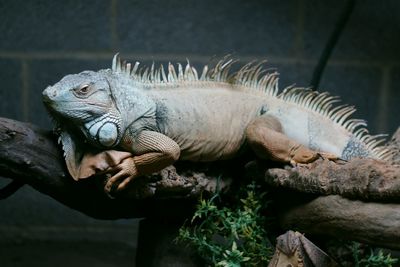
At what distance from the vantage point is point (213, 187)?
294cm

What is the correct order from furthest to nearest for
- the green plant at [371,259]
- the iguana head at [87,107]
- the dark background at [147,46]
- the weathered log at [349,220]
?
the dark background at [147,46], the green plant at [371,259], the iguana head at [87,107], the weathered log at [349,220]

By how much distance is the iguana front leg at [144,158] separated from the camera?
2531 mm

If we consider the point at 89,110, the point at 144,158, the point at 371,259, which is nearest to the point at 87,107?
the point at 89,110

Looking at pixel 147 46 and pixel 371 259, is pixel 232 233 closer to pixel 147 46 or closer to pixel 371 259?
pixel 371 259

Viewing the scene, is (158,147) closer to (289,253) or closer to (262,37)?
(289,253)

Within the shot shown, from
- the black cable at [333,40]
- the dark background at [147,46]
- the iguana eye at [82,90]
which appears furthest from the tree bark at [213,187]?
the dark background at [147,46]

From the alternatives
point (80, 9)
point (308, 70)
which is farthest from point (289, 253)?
point (80, 9)

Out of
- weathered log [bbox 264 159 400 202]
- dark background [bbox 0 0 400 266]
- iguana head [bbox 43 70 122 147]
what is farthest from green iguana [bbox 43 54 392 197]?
dark background [bbox 0 0 400 266]

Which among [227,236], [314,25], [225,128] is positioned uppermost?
[314,25]

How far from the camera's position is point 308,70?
4.39 m

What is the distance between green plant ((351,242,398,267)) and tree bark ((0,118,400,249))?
208 mm

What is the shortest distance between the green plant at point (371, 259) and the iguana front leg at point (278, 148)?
1.36ft

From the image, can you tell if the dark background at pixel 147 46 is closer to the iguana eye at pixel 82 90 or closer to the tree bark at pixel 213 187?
the tree bark at pixel 213 187

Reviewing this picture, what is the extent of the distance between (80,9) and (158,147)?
202 centimetres
